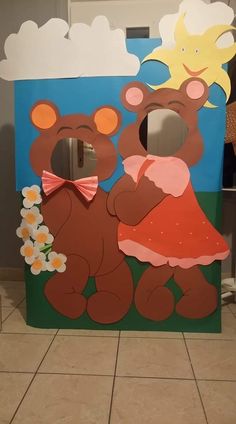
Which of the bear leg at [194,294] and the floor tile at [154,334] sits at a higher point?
the bear leg at [194,294]

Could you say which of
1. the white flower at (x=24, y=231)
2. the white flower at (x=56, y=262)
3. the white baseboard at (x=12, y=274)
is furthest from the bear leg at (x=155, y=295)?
the white baseboard at (x=12, y=274)

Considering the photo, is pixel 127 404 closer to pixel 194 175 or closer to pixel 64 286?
pixel 64 286

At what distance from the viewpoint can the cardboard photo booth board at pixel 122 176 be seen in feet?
4.89

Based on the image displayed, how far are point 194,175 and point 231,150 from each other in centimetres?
47

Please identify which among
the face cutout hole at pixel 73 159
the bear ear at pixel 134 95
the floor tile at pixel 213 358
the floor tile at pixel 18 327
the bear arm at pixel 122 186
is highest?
the bear ear at pixel 134 95

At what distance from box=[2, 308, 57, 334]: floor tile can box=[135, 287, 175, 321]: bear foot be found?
47 centimetres

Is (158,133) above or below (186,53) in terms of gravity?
below

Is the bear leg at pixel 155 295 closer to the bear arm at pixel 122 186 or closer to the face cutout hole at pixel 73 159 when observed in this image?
the bear arm at pixel 122 186

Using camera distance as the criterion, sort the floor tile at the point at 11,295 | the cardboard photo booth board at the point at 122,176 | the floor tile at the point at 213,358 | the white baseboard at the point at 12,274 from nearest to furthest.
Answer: the floor tile at the point at 213,358 < the cardboard photo booth board at the point at 122,176 < the floor tile at the point at 11,295 < the white baseboard at the point at 12,274

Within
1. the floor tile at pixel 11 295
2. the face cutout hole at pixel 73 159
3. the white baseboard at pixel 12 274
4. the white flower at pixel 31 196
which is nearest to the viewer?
the white flower at pixel 31 196

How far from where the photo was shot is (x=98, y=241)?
5.35 ft

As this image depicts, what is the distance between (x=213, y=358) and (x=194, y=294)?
1.00ft

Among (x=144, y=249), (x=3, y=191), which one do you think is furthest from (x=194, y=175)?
(x=3, y=191)

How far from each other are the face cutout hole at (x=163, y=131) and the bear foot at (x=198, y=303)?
Result: 3.14 ft
